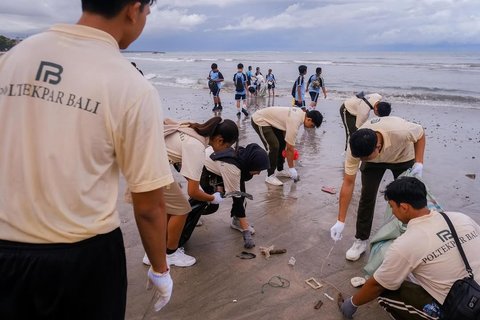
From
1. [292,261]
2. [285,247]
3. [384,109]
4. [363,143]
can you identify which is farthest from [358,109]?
[292,261]

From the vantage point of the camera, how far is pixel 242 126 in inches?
414

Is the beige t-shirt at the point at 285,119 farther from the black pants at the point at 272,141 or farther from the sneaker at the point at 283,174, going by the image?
the sneaker at the point at 283,174

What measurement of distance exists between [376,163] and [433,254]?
1490 millimetres

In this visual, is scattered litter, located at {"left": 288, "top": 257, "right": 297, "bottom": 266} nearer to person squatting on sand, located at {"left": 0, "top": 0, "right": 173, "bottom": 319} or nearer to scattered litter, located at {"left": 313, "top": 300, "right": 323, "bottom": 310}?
scattered litter, located at {"left": 313, "top": 300, "right": 323, "bottom": 310}

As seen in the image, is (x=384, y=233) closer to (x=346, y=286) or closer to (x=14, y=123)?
(x=346, y=286)

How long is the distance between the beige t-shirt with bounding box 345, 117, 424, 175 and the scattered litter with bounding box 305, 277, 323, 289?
1070 millimetres

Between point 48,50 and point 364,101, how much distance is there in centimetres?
632

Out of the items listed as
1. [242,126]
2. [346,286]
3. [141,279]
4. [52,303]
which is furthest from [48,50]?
[242,126]

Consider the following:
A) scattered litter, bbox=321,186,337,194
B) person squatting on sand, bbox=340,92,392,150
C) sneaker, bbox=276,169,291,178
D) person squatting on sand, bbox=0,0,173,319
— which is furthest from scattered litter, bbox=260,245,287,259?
person squatting on sand, bbox=340,92,392,150

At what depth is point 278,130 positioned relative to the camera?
593 centimetres

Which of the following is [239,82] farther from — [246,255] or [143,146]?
[143,146]

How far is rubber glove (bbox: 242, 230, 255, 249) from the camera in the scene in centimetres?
401

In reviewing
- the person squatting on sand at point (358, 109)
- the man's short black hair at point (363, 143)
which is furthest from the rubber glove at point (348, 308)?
the person squatting on sand at point (358, 109)

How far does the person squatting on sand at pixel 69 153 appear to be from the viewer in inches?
49.2
